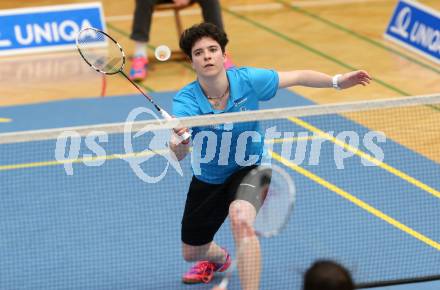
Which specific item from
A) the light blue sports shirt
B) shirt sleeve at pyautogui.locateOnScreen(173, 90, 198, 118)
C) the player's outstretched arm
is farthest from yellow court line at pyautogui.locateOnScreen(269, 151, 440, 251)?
shirt sleeve at pyautogui.locateOnScreen(173, 90, 198, 118)

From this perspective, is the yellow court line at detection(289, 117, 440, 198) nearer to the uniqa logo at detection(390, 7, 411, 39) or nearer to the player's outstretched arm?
the player's outstretched arm

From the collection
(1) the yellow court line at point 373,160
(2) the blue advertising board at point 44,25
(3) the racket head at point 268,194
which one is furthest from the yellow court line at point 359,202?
(2) the blue advertising board at point 44,25

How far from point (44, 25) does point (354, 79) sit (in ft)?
20.7

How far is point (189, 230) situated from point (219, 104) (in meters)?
0.90

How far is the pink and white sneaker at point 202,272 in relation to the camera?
7.78 m

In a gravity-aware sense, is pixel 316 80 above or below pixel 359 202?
above

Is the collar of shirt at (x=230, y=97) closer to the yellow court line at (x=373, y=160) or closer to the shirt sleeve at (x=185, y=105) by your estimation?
the shirt sleeve at (x=185, y=105)

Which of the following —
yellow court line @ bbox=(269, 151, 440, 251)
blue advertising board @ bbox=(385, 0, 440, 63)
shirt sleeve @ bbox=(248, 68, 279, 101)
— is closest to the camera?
shirt sleeve @ bbox=(248, 68, 279, 101)

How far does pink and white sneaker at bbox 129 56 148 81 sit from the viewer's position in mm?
12078

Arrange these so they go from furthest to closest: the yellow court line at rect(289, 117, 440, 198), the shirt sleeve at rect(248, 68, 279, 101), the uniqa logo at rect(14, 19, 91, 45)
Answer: the uniqa logo at rect(14, 19, 91, 45) → the yellow court line at rect(289, 117, 440, 198) → the shirt sleeve at rect(248, 68, 279, 101)

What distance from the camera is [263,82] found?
725 cm

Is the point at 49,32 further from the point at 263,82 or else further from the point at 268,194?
the point at 268,194

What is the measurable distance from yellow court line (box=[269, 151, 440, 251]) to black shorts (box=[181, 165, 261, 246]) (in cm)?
173

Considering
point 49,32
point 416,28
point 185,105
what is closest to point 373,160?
point 185,105
